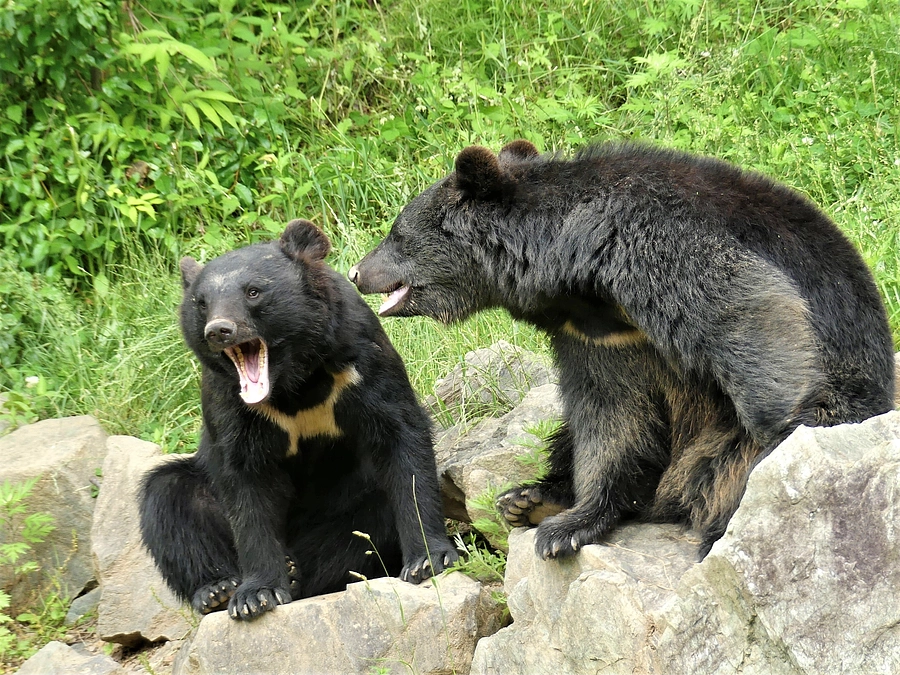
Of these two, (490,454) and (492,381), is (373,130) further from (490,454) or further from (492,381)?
(490,454)

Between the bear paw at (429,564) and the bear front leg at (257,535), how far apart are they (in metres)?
0.50

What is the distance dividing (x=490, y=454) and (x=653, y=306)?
5.62ft

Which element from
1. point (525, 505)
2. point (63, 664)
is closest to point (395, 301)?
point (525, 505)

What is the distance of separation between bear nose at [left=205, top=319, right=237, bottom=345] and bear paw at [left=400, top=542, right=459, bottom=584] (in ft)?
3.89

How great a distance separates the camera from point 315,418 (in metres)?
→ 4.75

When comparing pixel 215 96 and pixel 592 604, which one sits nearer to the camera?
pixel 592 604

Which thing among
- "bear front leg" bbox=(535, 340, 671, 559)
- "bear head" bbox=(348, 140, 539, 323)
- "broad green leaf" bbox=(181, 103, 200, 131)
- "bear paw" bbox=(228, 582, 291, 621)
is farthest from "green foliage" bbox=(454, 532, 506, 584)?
"broad green leaf" bbox=(181, 103, 200, 131)

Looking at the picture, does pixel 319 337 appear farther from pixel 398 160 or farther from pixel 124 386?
pixel 398 160

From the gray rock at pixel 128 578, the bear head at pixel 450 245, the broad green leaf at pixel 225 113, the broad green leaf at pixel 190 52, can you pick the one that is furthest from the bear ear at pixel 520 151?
the broad green leaf at pixel 225 113

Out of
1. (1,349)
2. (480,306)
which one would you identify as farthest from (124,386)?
(480,306)

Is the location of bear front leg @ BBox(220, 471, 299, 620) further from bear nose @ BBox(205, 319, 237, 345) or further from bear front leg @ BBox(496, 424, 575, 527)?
bear front leg @ BBox(496, 424, 575, 527)

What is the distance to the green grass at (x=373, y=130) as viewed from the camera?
6962 mm

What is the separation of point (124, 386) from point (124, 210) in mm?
1430

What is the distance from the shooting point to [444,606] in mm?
4012
